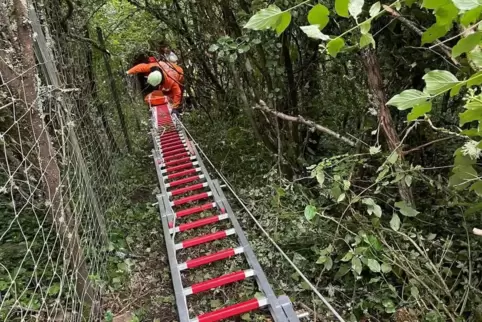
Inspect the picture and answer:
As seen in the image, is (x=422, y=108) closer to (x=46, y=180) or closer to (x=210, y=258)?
(x=46, y=180)

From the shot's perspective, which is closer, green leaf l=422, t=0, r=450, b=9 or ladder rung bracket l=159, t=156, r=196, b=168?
green leaf l=422, t=0, r=450, b=9

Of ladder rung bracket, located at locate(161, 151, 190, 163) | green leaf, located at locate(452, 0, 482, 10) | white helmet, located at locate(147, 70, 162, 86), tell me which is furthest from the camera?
white helmet, located at locate(147, 70, 162, 86)

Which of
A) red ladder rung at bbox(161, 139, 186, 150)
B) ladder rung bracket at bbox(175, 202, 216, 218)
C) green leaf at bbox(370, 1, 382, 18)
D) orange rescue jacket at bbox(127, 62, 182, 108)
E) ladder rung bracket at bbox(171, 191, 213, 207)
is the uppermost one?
green leaf at bbox(370, 1, 382, 18)

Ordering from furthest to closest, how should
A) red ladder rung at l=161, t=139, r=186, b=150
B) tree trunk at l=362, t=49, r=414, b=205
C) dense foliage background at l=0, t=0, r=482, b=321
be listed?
red ladder rung at l=161, t=139, r=186, b=150 → tree trunk at l=362, t=49, r=414, b=205 → dense foliage background at l=0, t=0, r=482, b=321

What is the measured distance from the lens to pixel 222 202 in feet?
13.3

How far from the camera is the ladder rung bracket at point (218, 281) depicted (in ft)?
9.68

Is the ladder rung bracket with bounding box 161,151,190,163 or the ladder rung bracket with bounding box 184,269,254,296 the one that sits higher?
the ladder rung bracket with bounding box 161,151,190,163

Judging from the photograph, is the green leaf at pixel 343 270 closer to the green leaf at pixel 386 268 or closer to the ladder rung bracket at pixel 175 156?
the green leaf at pixel 386 268

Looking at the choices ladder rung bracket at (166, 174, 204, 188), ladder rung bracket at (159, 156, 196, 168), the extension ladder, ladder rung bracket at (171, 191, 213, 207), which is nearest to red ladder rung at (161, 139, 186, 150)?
the extension ladder

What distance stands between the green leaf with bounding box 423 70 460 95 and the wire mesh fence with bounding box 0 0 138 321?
1764 millimetres

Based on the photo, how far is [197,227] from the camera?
3.93m

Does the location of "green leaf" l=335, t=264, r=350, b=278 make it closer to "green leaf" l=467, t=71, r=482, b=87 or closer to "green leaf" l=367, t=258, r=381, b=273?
"green leaf" l=367, t=258, r=381, b=273

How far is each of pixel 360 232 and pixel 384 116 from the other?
0.69 meters

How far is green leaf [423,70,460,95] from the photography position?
0.73m
